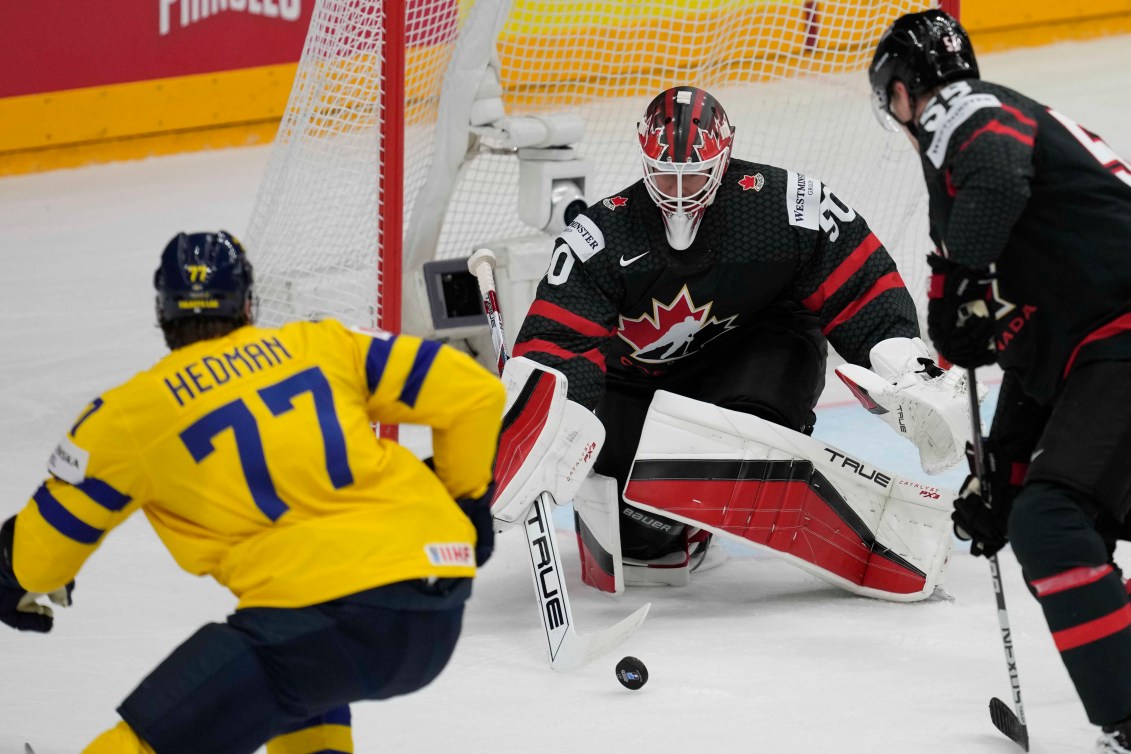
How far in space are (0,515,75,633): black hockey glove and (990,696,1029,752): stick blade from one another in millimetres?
1513

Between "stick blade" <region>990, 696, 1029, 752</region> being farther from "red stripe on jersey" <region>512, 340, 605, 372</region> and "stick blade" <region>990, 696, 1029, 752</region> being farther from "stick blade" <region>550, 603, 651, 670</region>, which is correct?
"red stripe on jersey" <region>512, 340, 605, 372</region>

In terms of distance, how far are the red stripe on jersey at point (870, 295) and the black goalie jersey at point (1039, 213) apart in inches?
43.0

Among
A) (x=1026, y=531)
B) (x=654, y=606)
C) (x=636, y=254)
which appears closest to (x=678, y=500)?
(x=654, y=606)

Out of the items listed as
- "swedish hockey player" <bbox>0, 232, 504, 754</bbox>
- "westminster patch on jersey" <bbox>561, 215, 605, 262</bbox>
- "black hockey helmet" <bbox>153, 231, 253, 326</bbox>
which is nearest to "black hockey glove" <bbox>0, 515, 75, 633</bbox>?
"swedish hockey player" <bbox>0, 232, 504, 754</bbox>

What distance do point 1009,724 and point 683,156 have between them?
1.39 meters

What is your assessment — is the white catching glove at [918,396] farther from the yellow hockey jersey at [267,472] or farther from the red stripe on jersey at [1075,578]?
the yellow hockey jersey at [267,472]

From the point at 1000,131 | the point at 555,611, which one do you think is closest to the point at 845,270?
the point at 555,611

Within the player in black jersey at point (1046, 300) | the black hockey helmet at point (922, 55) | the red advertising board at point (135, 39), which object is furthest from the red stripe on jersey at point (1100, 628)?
the red advertising board at point (135, 39)

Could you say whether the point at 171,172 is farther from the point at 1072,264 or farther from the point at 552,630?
the point at 1072,264

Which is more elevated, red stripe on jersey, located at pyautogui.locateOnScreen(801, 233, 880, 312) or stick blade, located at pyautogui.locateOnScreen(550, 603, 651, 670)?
red stripe on jersey, located at pyautogui.locateOnScreen(801, 233, 880, 312)

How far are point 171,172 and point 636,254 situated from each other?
17.0ft

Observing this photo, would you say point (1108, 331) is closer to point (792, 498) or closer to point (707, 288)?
point (792, 498)

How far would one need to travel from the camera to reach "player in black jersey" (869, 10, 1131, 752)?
2543 mm

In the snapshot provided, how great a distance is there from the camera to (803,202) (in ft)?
12.6
